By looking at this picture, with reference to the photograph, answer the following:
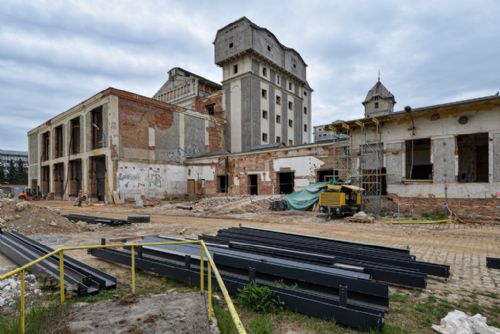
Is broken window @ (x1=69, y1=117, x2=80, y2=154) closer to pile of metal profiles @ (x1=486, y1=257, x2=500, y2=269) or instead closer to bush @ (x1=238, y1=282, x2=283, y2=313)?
bush @ (x1=238, y1=282, x2=283, y2=313)

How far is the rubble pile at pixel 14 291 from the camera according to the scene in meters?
4.11

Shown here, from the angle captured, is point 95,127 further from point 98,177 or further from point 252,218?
point 252,218

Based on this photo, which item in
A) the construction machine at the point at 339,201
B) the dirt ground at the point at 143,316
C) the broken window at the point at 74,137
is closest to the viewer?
the dirt ground at the point at 143,316

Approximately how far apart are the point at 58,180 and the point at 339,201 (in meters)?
34.5

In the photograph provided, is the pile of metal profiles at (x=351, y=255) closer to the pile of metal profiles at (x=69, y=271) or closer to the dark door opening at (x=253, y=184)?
the pile of metal profiles at (x=69, y=271)

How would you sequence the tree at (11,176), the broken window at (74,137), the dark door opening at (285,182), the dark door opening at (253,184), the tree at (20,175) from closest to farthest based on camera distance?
the dark door opening at (285,182) < the dark door opening at (253,184) < the broken window at (74,137) < the tree at (11,176) < the tree at (20,175)

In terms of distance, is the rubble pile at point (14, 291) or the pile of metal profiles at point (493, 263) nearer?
the rubble pile at point (14, 291)

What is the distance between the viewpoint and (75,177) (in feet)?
101

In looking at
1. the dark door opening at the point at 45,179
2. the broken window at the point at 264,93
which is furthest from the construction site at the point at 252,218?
the broken window at the point at 264,93

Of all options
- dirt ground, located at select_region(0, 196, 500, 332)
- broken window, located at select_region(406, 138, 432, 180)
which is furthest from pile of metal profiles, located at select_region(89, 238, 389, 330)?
broken window, located at select_region(406, 138, 432, 180)

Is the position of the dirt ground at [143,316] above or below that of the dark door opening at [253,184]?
below

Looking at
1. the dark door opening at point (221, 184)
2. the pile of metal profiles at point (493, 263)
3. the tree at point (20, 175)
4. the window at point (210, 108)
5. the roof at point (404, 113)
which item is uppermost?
the window at point (210, 108)

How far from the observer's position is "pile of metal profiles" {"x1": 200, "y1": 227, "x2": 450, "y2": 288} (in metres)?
4.82

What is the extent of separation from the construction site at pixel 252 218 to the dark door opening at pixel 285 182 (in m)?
0.12
